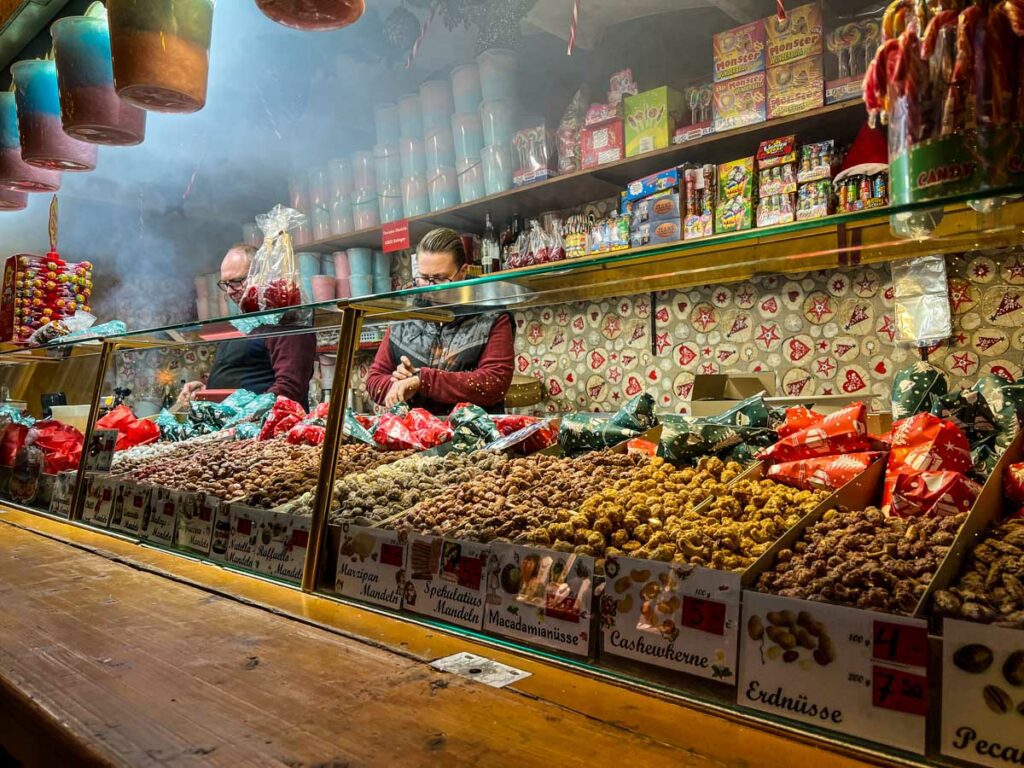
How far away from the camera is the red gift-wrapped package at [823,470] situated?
1009mm

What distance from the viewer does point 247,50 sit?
4195 millimetres

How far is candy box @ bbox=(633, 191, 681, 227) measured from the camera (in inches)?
123

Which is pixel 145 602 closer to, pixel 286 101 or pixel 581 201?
pixel 581 201

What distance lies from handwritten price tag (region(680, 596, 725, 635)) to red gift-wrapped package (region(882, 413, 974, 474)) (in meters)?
0.43

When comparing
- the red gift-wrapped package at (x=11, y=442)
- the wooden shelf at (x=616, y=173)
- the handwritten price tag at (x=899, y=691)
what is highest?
the wooden shelf at (x=616, y=173)

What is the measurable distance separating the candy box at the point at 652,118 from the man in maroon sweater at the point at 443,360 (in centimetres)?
116

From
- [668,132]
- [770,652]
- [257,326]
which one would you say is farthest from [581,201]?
[770,652]

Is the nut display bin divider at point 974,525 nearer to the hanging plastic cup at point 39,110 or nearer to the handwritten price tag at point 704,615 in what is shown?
the handwritten price tag at point 704,615

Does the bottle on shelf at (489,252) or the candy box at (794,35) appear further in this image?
the bottle on shelf at (489,252)

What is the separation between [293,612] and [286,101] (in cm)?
443

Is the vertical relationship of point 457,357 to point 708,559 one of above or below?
above

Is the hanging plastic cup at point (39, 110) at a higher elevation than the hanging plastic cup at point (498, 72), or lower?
lower

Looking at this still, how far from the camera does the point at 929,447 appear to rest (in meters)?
0.94

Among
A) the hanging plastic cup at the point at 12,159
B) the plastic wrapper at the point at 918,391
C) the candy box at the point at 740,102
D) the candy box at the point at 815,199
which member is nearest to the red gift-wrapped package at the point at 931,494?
the plastic wrapper at the point at 918,391
